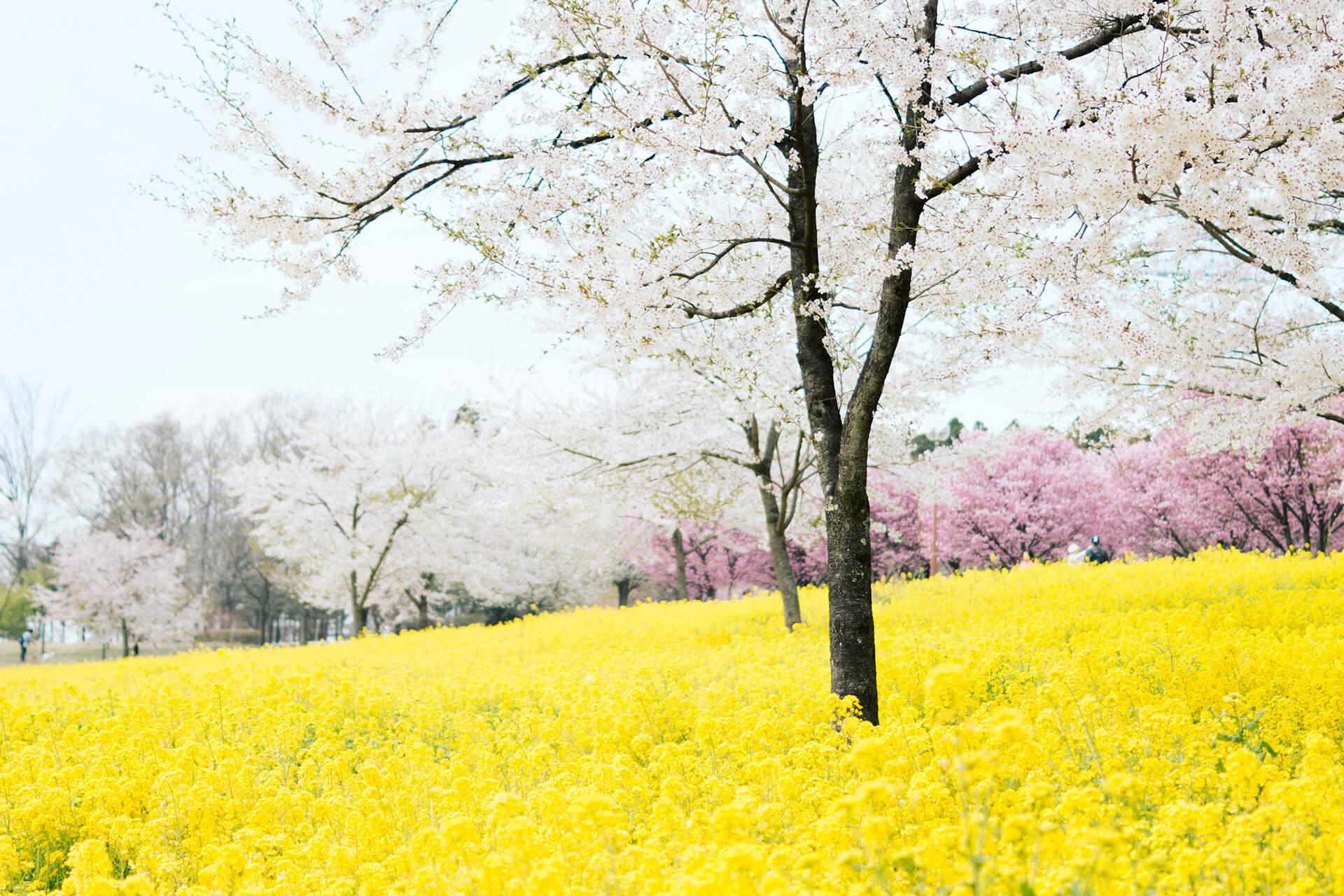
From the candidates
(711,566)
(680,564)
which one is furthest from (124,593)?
(711,566)

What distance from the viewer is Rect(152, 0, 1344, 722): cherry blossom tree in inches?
196

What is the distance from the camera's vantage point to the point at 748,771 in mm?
4156

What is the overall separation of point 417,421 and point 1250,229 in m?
27.2

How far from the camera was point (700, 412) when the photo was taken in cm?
1290

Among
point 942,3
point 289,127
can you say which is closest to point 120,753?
point 289,127

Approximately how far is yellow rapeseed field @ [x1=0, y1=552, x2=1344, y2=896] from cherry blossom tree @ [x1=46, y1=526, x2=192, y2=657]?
28009mm

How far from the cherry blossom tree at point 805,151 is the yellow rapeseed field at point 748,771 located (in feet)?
5.08

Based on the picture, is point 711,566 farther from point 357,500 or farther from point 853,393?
point 853,393

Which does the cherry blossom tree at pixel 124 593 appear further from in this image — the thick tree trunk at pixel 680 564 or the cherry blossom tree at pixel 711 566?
the thick tree trunk at pixel 680 564

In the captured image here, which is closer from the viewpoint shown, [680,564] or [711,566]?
[680,564]

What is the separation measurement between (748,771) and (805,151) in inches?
168

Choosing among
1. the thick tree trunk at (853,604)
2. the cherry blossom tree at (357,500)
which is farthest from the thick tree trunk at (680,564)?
the thick tree trunk at (853,604)

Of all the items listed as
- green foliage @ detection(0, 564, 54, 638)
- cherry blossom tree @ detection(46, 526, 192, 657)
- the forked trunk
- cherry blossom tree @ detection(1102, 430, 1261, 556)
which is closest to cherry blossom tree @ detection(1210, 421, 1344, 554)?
cherry blossom tree @ detection(1102, 430, 1261, 556)

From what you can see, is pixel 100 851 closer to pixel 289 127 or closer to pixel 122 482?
pixel 289 127
